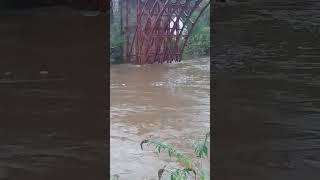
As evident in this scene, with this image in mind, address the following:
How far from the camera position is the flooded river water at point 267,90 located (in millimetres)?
1260

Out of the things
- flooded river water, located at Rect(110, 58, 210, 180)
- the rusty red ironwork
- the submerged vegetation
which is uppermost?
the rusty red ironwork

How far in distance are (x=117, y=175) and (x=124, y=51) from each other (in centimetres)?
42

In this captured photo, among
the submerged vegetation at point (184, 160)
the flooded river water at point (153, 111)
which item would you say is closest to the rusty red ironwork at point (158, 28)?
the flooded river water at point (153, 111)

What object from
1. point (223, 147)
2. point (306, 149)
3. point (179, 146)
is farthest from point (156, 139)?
point (306, 149)

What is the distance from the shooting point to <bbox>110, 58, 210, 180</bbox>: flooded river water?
1.33m

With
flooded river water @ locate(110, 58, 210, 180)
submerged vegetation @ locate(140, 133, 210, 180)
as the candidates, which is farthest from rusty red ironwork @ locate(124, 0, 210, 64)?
submerged vegetation @ locate(140, 133, 210, 180)

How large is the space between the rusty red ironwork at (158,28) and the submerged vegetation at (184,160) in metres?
0.31

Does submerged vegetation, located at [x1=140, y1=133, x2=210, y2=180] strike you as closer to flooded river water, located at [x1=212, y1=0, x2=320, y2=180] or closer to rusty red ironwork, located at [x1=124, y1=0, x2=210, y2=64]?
flooded river water, located at [x1=212, y1=0, x2=320, y2=180]

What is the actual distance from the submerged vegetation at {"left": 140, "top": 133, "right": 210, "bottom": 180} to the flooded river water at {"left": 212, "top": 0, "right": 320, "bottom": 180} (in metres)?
0.04

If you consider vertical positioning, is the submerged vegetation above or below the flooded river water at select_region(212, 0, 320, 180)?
below

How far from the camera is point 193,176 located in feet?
4.34

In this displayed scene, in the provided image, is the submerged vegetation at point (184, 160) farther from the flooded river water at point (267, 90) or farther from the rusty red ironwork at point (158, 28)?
the rusty red ironwork at point (158, 28)

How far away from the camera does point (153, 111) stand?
4.51ft

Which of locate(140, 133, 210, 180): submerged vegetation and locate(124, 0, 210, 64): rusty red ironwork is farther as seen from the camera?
locate(124, 0, 210, 64): rusty red ironwork
